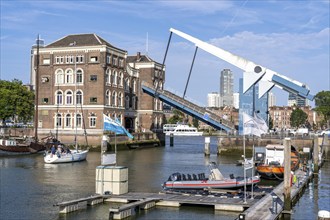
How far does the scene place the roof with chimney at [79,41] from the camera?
253 ft

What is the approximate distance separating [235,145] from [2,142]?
3183 centimetres

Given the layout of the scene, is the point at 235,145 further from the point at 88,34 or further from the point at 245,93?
the point at 88,34

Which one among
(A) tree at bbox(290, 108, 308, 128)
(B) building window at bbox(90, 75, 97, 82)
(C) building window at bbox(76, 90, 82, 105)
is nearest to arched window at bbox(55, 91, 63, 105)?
(C) building window at bbox(76, 90, 82, 105)

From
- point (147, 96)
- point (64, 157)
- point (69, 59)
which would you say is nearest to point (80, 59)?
point (69, 59)

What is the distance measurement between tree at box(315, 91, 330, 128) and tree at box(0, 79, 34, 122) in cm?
Answer: 8988

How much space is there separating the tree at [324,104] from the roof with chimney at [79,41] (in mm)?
88153

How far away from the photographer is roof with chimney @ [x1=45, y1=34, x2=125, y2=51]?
77.1 meters

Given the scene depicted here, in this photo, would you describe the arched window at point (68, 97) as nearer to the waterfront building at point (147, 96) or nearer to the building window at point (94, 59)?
the building window at point (94, 59)

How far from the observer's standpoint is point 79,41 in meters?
78.5

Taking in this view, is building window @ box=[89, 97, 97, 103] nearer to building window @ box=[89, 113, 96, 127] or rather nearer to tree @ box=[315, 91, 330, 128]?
building window @ box=[89, 113, 96, 127]

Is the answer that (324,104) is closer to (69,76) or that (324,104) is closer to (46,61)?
(69,76)

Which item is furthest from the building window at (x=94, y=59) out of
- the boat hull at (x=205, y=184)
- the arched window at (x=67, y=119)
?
the boat hull at (x=205, y=184)

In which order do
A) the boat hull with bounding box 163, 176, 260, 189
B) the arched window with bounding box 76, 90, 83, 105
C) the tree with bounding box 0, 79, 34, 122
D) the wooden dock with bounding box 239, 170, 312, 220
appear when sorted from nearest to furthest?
the wooden dock with bounding box 239, 170, 312, 220 < the boat hull with bounding box 163, 176, 260, 189 < the arched window with bounding box 76, 90, 83, 105 < the tree with bounding box 0, 79, 34, 122

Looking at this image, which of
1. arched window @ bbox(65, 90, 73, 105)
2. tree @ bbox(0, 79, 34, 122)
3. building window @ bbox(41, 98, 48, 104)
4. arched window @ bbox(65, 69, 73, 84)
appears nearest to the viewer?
arched window @ bbox(65, 69, 73, 84)
